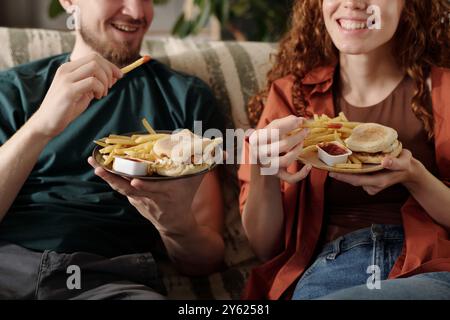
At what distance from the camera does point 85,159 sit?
4.87 feet

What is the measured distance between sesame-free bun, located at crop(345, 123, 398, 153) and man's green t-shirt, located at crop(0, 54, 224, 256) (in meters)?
0.47

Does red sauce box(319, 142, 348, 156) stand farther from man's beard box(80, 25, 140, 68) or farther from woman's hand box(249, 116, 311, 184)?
man's beard box(80, 25, 140, 68)

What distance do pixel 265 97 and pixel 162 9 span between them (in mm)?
2772

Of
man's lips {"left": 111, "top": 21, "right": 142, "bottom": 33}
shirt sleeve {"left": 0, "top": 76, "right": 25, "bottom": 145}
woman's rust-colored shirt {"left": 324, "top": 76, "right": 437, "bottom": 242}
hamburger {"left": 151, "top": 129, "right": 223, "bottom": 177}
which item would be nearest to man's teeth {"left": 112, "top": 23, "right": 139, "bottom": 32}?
man's lips {"left": 111, "top": 21, "right": 142, "bottom": 33}

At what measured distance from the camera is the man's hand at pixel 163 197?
1.18 meters

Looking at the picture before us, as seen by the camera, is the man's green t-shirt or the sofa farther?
the sofa

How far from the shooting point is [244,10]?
332cm

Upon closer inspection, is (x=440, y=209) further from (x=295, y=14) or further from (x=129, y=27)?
(x=129, y=27)

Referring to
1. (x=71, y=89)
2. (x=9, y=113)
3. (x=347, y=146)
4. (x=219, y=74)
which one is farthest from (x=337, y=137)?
(x=9, y=113)

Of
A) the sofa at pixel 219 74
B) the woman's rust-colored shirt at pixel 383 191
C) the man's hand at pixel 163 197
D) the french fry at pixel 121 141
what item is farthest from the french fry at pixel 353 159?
the sofa at pixel 219 74

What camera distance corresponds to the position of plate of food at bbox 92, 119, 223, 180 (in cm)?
113

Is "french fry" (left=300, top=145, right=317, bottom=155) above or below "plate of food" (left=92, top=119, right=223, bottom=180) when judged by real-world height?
below

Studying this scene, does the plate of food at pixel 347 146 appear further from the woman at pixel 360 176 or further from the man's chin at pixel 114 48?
the man's chin at pixel 114 48

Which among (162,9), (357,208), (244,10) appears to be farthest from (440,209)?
(162,9)
